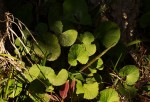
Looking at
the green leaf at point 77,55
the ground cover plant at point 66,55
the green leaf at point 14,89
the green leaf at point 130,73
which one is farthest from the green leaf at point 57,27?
the green leaf at point 130,73

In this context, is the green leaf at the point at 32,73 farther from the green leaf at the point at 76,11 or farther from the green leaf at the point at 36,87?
the green leaf at the point at 76,11

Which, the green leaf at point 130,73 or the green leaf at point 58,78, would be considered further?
the green leaf at point 130,73

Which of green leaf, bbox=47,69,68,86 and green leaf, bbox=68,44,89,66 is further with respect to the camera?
green leaf, bbox=68,44,89,66

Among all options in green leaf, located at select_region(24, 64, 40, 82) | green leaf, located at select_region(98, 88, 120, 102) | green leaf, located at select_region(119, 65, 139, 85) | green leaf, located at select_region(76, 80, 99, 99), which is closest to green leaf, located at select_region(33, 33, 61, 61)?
green leaf, located at select_region(24, 64, 40, 82)

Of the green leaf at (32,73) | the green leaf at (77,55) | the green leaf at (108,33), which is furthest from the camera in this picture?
the green leaf at (108,33)

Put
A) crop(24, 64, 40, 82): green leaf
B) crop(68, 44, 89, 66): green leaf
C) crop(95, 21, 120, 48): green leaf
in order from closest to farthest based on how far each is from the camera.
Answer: crop(24, 64, 40, 82): green leaf → crop(68, 44, 89, 66): green leaf → crop(95, 21, 120, 48): green leaf

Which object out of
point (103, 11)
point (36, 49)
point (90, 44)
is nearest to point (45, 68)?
point (36, 49)

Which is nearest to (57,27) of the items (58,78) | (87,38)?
(87,38)

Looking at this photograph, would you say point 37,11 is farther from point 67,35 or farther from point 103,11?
point 103,11

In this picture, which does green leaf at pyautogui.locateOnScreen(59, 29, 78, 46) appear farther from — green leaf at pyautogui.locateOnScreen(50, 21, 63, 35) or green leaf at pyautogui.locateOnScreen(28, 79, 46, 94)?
green leaf at pyautogui.locateOnScreen(28, 79, 46, 94)
